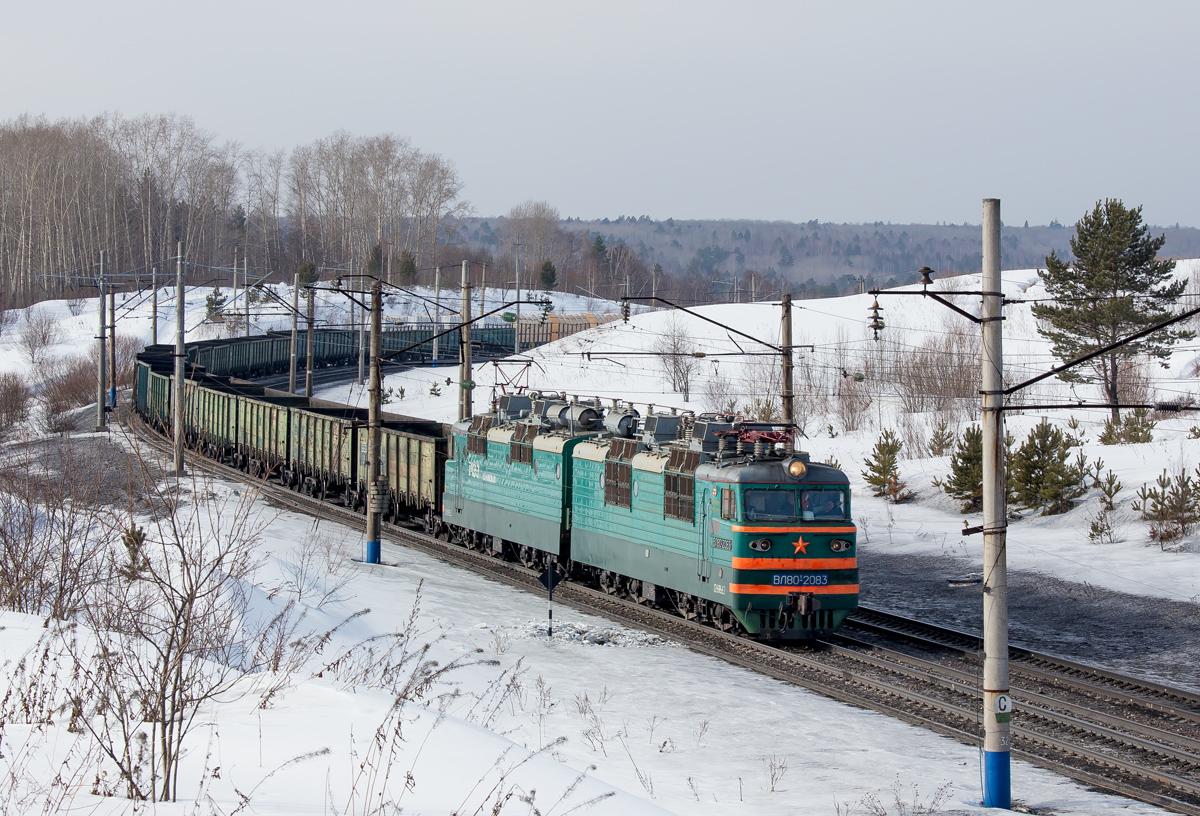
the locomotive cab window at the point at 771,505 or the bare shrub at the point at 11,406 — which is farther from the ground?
the bare shrub at the point at 11,406

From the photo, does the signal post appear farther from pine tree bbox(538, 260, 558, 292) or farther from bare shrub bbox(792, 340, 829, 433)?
pine tree bbox(538, 260, 558, 292)

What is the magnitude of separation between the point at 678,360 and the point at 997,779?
5392cm

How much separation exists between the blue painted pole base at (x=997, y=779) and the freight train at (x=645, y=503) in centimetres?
643

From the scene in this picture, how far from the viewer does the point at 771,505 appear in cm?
1738

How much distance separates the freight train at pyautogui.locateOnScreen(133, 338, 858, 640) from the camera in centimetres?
1738

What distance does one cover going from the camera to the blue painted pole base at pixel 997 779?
1088cm

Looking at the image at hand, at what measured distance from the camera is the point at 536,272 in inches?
5541

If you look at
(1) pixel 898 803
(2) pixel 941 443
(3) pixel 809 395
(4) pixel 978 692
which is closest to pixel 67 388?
(3) pixel 809 395

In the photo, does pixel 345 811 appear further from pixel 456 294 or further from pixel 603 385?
pixel 456 294

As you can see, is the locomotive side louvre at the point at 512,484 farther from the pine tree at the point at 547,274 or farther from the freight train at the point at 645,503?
the pine tree at the point at 547,274

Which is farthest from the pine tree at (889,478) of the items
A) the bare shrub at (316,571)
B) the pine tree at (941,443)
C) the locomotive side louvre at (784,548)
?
the locomotive side louvre at (784,548)

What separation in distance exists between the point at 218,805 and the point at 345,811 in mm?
817

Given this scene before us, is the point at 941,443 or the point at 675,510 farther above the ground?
the point at 675,510

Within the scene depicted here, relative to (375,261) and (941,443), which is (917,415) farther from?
(375,261)
